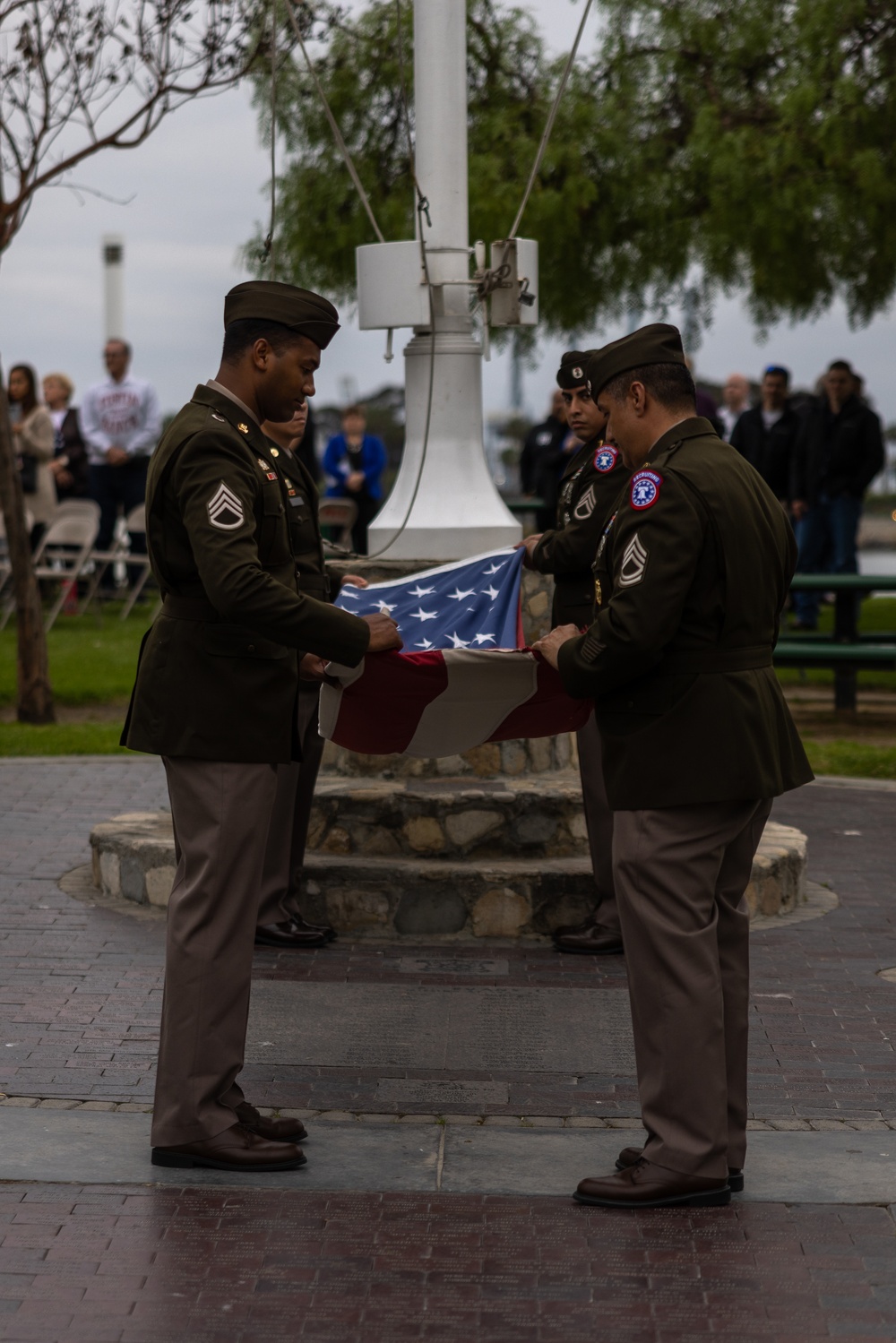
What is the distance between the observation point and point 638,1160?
14.7ft

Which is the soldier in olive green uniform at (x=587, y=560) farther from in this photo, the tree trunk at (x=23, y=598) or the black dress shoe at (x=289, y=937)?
the tree trunk at (x=23, y=598)

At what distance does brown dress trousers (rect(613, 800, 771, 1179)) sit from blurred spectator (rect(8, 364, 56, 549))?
13.8 m

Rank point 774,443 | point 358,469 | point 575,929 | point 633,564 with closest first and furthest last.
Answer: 1. point 633,564
2. point 575,929
3. point 774,443
4. point 358,469

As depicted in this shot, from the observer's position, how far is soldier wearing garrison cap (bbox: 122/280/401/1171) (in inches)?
178

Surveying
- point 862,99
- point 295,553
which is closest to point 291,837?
point 295,553

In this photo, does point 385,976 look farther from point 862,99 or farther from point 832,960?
point 862,99

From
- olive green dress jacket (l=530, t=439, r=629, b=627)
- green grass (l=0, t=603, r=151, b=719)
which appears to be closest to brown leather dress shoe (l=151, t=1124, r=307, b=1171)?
olive green dress jacket (l=530, t=439, r=629, b=627)

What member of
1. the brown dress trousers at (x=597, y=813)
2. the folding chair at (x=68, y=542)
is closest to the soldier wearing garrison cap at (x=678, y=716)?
the brown dress trousers at (x=597, y=813)

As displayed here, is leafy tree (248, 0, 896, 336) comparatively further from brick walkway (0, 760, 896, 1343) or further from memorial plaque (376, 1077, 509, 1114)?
memorial plaque (376, 1077, 509, 1114)

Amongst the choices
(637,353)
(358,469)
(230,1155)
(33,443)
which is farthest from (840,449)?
(230,1155)

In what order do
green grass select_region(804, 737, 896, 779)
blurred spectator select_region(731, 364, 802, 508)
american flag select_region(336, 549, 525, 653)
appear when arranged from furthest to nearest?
blurred spectator select_region(731, 364, 802, 508), green grass select_region(804, 737, 896, 779), american flag select_region(336, 549, 525, 653)

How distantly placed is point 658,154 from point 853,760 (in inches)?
330

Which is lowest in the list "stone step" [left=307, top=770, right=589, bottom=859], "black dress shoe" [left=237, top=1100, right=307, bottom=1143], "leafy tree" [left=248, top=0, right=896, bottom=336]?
"black dress shoe" [left=237, top=1100, right=307, bottom=1143]

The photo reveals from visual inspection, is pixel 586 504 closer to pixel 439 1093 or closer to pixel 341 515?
pixel 439 1093
